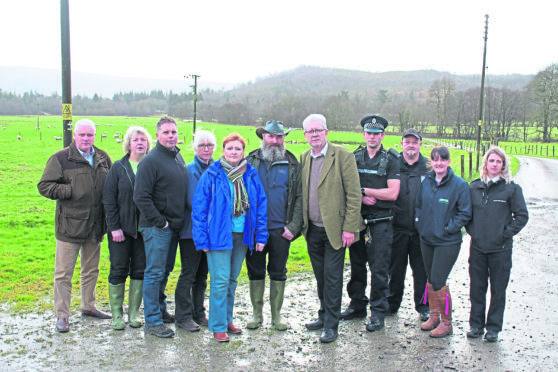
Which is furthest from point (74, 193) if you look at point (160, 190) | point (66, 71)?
point (66, 71)

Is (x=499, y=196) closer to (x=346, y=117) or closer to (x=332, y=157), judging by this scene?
(x=332, y=157)

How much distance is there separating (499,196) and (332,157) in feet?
6.22

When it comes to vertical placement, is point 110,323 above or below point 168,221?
below

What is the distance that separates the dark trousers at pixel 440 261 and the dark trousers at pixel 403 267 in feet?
1.41

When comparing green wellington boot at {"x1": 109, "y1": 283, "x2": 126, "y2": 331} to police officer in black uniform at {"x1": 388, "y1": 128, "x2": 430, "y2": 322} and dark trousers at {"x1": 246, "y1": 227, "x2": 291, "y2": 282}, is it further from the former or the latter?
police officer in black uniform at {"x1": 388, "y1": 128, "x2": 430, "y2": 322}

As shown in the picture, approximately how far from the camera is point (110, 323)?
529 cm

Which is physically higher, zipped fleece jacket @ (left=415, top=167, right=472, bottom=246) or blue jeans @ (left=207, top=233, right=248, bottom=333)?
zipped fleece jacket @ (left=415, top=167, right=472, bottom=246)

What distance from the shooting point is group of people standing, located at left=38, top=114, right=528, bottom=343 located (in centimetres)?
503

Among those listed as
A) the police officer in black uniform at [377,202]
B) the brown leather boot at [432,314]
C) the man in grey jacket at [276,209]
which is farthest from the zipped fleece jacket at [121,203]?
the brown leather boot at [432,314]

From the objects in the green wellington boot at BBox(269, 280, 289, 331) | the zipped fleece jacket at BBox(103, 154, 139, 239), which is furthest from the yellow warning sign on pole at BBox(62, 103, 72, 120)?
the green wellington boot at BBox(269, 280, 289, 331)

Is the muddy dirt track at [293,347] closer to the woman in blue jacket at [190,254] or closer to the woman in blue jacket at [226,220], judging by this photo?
the woman in blue jacket at [190,254]

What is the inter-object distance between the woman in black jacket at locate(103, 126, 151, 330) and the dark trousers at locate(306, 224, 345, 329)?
201 centimetres

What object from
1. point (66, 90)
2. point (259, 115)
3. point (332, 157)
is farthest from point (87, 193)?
point (259, 115)

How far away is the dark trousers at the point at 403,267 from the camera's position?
18.9 feet
